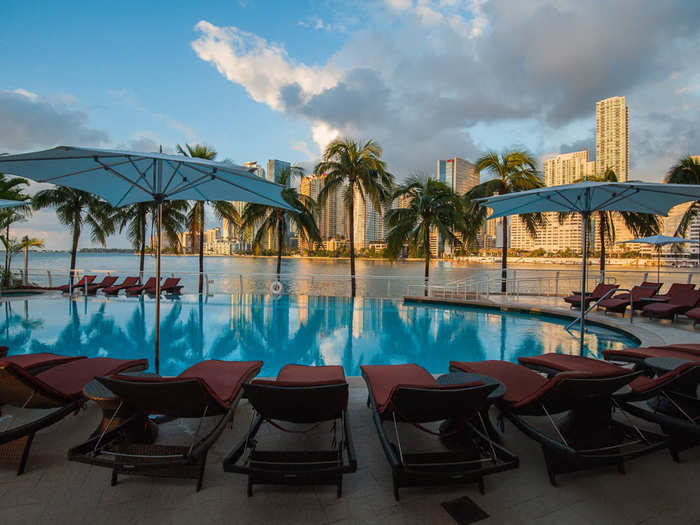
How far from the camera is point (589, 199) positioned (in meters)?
5.27

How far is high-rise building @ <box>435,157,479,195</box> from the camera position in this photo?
17094 mm

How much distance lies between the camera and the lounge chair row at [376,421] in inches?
83.9

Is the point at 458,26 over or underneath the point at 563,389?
over

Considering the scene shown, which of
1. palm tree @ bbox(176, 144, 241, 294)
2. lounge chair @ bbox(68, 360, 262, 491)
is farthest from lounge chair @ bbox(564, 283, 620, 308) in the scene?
palm tree @ bbox(176, 144, 241, 294)

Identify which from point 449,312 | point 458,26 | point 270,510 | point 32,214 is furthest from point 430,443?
point 32,214

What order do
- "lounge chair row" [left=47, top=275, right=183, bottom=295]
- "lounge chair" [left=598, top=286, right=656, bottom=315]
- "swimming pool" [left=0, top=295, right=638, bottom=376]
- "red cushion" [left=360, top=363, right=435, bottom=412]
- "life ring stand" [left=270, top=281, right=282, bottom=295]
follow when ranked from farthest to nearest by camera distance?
1. "life ring stand" [left=270, top=281, right=282, bottom=295]
2. "lounge chair row" [left=47, top=275, right=183, bottom=295]
3. "lounge chair" [left=598, top=286, right=656, bottom=315]
4. "swimming pool" [left=0, top=295, right=638, bottom=376]
5. "red cushion" [left=360, top=363, right=435, bottom=412]

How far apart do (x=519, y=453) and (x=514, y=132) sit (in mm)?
14760

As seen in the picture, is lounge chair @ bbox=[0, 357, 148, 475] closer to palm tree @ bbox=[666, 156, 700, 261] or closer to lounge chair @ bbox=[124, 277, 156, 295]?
lounge chair @ bbox=[124, 277, 156, 295]

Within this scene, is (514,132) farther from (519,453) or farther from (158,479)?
(158,479)

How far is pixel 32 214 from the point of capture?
15945 mm

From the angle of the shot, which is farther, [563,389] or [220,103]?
[220,103]

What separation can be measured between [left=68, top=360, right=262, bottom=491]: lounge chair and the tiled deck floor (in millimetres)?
161

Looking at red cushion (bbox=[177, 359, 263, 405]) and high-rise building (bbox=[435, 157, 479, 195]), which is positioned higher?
high-rise building (bbox=[435, 157, 479, 195])

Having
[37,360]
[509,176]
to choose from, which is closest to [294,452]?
[37,360]
